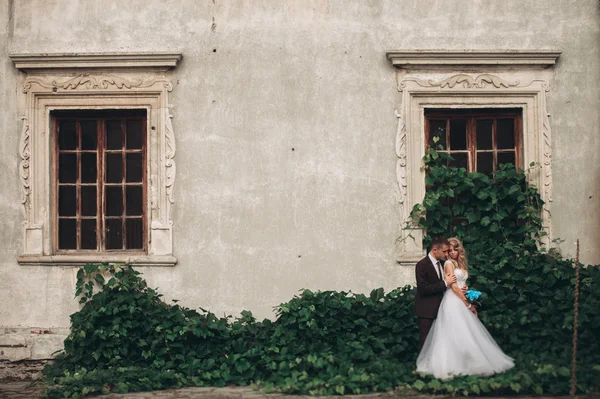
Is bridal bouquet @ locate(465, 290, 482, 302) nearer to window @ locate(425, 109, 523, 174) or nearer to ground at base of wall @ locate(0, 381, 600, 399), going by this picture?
ground at base of wall @ locate(0, 381, 600, 399)

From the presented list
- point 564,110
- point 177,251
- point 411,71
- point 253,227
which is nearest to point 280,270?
point 253,227

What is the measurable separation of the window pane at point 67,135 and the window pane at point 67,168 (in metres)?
0.11

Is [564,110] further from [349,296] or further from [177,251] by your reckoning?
[177,251]

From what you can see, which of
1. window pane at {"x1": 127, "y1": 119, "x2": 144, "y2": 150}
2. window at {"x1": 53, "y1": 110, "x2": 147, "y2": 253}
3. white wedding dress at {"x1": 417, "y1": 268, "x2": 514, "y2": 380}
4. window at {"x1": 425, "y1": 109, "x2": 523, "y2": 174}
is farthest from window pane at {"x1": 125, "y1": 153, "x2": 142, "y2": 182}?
white wedding dress at {"x1": 417, "y1": 268, "x2": 514, "y2": 380}

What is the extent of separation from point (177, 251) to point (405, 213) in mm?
2699

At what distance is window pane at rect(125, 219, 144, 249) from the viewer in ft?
32.3

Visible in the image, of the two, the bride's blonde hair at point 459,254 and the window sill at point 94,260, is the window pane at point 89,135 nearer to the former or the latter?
the window sill at point 94,260

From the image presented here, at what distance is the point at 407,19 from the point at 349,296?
10.9ft

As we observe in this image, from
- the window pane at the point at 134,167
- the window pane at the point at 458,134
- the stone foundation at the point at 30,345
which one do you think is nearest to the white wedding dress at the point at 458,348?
the window pane at the point at 458,134

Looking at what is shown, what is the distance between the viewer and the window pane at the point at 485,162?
9859 mm

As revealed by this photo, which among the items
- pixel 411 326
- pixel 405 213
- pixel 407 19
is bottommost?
pixel 411 326

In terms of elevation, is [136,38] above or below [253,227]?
above

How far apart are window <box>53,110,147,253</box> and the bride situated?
11.9ft

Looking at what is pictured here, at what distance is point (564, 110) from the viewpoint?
31.7 ft
